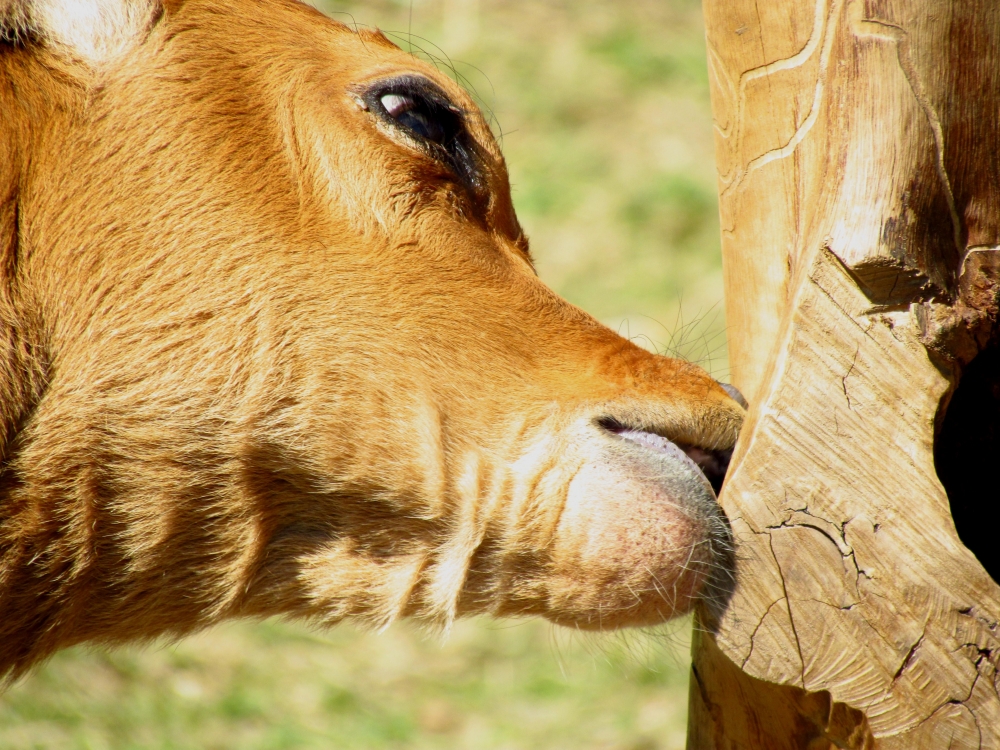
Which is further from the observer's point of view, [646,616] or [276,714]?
[276,714]

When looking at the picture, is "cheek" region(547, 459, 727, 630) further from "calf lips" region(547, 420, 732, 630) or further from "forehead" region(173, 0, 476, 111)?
"forehead" region(173, 0, 476, 111)

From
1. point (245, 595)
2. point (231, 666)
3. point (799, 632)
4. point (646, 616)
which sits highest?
point (799, 632)

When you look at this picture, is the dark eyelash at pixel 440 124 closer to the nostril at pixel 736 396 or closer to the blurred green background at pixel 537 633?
the blurred green background at pixel 537 633

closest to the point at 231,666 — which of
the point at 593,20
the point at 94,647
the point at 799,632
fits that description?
the point at 94,647

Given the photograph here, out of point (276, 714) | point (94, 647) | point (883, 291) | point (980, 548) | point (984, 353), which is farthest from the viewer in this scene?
point (276, 714)

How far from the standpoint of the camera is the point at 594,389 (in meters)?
1.82

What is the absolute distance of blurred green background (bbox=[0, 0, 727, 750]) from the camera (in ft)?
→ 11.1

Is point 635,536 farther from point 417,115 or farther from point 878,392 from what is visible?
point 417,115

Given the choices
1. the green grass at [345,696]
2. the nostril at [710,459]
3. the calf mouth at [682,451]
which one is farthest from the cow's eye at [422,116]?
the green grass at [345,696]

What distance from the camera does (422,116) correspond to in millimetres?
1978

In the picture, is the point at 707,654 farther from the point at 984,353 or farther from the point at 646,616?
the point at 984,353

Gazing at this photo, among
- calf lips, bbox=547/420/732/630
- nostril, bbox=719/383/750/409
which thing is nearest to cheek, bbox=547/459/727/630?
calf lips, bbox=547/420/732/630

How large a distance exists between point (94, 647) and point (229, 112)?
3.54ft

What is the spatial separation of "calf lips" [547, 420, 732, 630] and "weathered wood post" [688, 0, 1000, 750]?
0.32 feet
